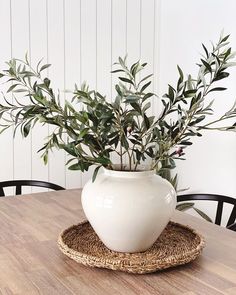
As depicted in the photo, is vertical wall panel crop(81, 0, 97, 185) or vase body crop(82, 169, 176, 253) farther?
vertical wall panel crop(81, 0, 97, 185)

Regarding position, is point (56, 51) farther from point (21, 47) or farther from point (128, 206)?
point (128, 206)

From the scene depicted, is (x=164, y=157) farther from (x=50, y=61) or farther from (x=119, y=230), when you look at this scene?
(x=50, y=61)

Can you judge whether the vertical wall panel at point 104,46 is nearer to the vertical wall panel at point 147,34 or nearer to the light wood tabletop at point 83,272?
the vertical wall panel at point 147,34

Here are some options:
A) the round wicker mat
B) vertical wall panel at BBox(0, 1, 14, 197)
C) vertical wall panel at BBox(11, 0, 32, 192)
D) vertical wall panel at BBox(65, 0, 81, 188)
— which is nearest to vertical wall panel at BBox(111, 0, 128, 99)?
vertical wall panel at BBox(65, 0, 81, 188)

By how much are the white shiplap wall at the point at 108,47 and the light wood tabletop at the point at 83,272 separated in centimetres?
141

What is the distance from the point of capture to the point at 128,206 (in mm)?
1306

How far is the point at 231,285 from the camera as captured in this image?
1.23 m

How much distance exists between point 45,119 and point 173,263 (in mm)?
547

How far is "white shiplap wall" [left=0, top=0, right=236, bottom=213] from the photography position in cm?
306

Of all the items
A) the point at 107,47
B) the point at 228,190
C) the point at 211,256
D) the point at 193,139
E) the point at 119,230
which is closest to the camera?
the point at 119,230

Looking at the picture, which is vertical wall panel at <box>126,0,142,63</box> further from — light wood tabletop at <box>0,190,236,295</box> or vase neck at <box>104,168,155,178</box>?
vase neck at <box>104,168,155,178</box>

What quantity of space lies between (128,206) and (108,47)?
2.38 meters

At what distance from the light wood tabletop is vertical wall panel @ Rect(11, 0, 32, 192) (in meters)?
1.46

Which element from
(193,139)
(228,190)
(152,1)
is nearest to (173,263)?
(228,190)
